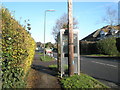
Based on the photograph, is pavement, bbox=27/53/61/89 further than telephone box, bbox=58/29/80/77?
No

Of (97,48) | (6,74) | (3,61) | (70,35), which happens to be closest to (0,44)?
(3,61)

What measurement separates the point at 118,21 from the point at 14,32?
33291 millimetres

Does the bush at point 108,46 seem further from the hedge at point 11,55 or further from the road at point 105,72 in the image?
the hedge at point 11,55

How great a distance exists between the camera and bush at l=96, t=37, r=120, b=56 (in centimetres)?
2849

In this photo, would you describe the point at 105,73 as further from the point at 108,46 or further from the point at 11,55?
the point at 108,46

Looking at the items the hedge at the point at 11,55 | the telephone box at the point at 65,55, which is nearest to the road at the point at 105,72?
the telephone box at the point at 65,55

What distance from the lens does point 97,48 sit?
109ft

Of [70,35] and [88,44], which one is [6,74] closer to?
[70,35]

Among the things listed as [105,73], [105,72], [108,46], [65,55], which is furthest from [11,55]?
[108,46]

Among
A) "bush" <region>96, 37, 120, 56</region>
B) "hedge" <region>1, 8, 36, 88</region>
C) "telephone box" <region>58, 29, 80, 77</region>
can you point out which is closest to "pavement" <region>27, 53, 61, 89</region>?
"telephone box" <region>58, 29, 80, 77</region>

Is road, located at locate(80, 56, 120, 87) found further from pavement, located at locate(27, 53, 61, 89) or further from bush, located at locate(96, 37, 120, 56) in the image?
bush, located at locate(96, 37, 120, 56)

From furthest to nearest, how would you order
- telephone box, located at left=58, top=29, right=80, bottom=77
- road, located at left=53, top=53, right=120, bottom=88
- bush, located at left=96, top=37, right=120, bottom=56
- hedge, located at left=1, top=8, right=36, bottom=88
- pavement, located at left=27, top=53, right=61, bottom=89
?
bush, located at left=96, top=37, right=120, bottom=56 < telephone box, located at left=58, top=29, right=80, bottom=77 < road, located at left=53, top=53, right=120, bottom=88 < pavement, located at left=27, top=53, right=61, bottom=89 < hedge, located at left=1, top=8, right=36, bottom=88

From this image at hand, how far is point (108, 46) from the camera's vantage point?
1150 inches

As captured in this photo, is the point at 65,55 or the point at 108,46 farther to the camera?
the point at 108,46
